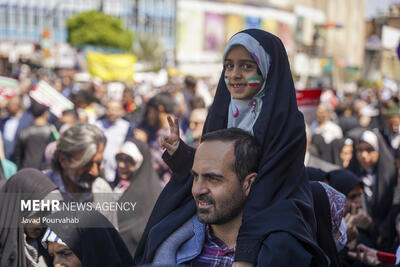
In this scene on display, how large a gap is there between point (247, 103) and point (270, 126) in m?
0.22

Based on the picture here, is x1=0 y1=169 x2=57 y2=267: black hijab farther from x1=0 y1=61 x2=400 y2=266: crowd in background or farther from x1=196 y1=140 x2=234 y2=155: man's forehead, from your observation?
x1=196 y1=140 x2=234 y2=155: man's forehead

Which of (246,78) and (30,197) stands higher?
(246,78)

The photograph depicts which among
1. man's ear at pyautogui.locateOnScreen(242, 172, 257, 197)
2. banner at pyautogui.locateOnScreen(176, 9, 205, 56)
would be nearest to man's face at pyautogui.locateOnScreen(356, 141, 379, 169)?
man's ear at pyautogui.locateOnScreen(242, 172, 257, 197)

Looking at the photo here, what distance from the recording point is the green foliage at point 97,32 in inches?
2323

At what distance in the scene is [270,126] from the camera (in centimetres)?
271

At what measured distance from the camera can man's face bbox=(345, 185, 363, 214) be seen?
482 cm

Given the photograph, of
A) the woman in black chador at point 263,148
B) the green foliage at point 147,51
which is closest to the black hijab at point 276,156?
the woman in black chador at point 263,148

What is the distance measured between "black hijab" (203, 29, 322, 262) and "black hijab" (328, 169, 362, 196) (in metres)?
2.10

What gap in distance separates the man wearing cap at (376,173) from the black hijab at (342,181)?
6.50 feet

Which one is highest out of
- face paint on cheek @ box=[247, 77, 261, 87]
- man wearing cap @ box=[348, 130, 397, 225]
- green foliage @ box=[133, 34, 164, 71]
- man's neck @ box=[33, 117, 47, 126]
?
face paint on cheek @ box=[247, 77, 261, 87]

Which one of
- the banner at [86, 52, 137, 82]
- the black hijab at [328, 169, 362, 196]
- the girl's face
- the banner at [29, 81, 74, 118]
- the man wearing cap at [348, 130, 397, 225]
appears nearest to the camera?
the girl's face

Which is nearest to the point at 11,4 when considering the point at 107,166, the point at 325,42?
the point at 325,42

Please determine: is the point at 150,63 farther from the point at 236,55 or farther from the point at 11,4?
the point at 236,55

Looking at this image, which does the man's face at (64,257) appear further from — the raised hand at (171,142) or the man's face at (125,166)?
the man's face at (125,166)
